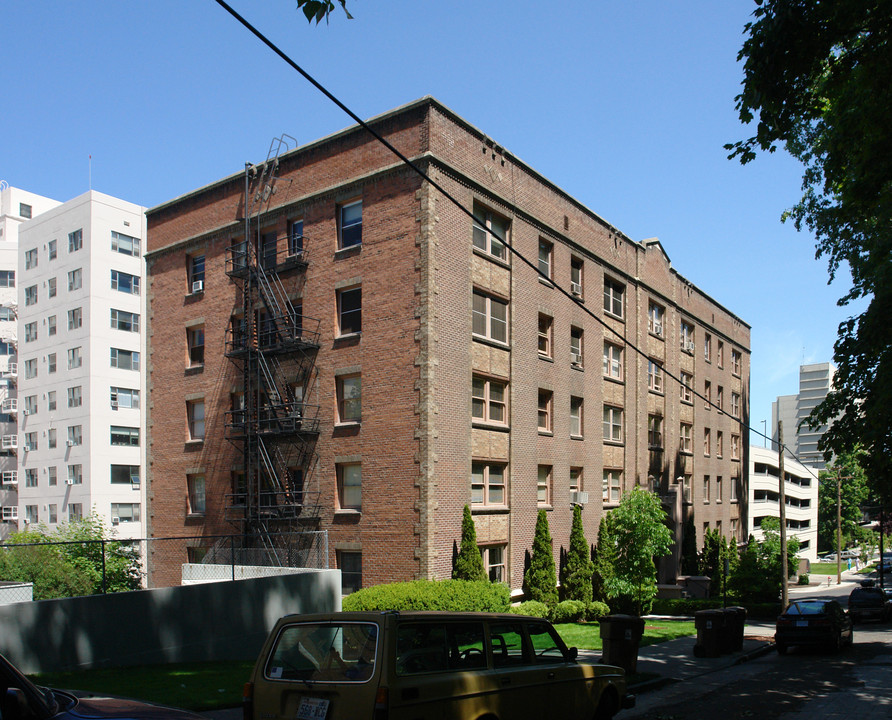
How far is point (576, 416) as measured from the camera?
3391 centimetres

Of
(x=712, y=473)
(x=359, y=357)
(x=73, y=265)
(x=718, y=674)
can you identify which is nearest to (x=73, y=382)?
(x=73, y=265)

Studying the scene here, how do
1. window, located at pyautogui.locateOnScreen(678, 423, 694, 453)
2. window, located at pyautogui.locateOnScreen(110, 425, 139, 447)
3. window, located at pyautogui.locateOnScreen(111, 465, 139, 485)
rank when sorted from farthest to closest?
window, located at pyautogui.locateOnScreen(110, 425, 139, 447) < window, located at pyautogui.locateOnScreen(111, 465, 139, 485) < window, located at pyautogui.locateOnScreen(678, 423, 694, 453)


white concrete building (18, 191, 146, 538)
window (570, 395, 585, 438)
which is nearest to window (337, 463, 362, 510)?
window (570, 395, 585, 438)

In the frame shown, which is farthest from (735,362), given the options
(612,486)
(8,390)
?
(8,390)

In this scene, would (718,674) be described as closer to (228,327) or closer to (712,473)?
(228,327)

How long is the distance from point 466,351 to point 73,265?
40883mm

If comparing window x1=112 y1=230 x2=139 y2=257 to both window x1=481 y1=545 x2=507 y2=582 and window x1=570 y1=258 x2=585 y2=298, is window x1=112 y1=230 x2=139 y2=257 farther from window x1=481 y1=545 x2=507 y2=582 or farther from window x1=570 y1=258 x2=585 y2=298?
window x1=481 y1=545 x2=507 y2=582

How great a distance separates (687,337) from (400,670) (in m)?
42.8

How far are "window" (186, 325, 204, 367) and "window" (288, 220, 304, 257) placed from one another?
19.6 feet

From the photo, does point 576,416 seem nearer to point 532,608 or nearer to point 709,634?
point 532,608

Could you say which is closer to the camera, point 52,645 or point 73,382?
point 52,645

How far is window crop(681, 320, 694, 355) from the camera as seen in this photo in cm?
4667


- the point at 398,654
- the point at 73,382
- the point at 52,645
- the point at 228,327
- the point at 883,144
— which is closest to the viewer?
the point at 398,654

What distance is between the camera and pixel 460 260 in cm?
2659
